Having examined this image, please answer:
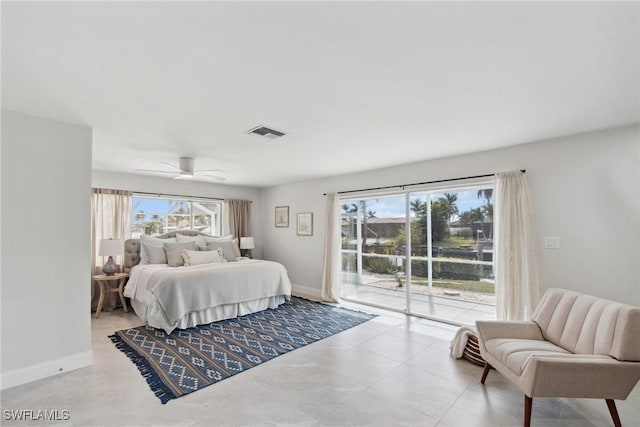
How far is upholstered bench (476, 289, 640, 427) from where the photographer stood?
70.1 inches

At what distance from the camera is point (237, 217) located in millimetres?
6504

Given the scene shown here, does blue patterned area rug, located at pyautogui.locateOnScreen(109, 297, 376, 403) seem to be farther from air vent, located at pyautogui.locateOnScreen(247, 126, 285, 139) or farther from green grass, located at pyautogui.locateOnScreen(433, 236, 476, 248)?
air vent, located at pyautogui.locateOnScreen(247, 126, 285, 139)

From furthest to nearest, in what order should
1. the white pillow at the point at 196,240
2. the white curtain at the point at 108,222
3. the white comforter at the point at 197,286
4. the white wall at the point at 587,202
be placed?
the white pillow at the point at 196,240 → the white curtain at the point at 108,222 → the white comforter at the point at 197,286 → the white wall at the point at 587,202

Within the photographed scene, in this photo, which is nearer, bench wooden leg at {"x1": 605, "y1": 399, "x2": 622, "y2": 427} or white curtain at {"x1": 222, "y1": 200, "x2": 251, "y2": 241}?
bench wooden leg at {"x1": 605, "y1": 399, "x2": 622, "y2": 427}

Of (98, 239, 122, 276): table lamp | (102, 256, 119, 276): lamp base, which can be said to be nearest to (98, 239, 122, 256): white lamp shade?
(98, 239, 122, 276): table lamp

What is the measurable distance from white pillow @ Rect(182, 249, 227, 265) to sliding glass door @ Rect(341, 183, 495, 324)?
2331 millimetres

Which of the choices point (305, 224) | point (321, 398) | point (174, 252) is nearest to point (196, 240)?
point (174, 252)

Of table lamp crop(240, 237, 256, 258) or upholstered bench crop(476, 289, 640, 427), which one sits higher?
table lamp crop(240, 237, 256, 258)

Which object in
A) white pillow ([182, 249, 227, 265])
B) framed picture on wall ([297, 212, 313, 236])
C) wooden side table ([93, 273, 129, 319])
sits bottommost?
wooden side table ([93, 273, 129, 319])

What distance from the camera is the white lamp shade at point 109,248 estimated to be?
4.28 m

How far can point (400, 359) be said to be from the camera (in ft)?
9.54

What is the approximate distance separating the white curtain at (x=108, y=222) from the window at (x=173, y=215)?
31 cm

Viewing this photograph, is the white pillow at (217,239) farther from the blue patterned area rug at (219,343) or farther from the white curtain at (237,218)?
the blue patterned area rug at (219,343)

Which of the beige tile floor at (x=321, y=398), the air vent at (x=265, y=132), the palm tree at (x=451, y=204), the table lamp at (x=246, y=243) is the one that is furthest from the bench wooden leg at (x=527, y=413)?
the table lamp at (x=246, y=243)
